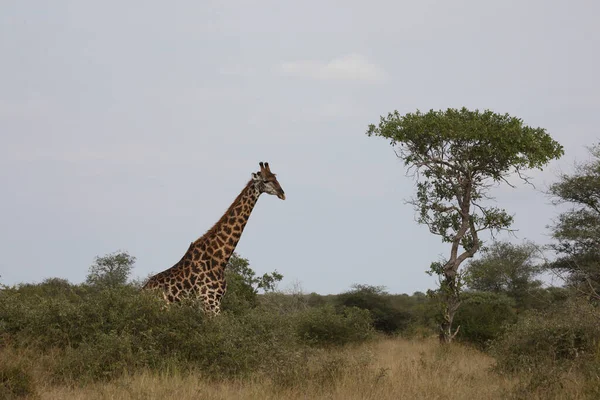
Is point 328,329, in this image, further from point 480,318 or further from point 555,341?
point 555,341

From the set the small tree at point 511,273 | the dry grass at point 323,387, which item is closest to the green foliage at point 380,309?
the small tree at point 511,273

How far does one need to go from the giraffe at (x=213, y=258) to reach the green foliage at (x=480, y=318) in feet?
38.8

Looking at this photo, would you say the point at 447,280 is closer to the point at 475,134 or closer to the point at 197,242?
the point at 475,134

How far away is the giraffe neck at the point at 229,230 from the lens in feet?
48.8

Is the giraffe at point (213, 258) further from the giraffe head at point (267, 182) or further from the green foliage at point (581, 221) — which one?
the green foliage at point (581, 221)

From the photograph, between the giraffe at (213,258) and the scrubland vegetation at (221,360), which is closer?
the scrubland vegetation at (221,360)

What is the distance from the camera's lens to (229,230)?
15266 millimetres

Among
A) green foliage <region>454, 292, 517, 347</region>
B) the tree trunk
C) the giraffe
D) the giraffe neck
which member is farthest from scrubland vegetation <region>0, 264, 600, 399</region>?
green foliage <region>454, 292, 517, 347</region>

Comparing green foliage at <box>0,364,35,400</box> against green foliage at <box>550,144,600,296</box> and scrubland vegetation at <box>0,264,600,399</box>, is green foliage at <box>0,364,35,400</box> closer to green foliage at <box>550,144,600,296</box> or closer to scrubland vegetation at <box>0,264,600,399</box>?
scrubland vegetation at <box>0,264,600,399</box>

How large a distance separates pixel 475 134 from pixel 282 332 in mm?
11337

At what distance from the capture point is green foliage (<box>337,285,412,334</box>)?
34531 mm

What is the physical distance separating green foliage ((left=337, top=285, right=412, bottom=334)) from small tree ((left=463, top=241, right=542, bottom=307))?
5254mm

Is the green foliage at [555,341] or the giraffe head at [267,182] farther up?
the giraffe head at [267,182]

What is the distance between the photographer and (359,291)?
3694 cm
